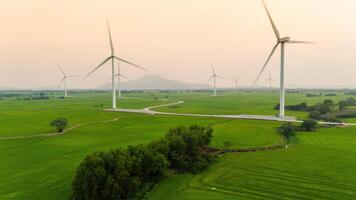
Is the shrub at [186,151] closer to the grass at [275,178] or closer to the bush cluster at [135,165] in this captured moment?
A: the bush cluster at [135,165]

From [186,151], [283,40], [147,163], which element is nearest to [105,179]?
[147,163]

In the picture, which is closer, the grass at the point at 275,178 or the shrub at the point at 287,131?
the grass at the point at 275,178

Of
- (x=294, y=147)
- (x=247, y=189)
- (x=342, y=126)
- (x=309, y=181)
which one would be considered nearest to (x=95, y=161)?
(x=247, y=189)

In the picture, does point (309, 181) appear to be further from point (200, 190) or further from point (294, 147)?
point (294, 147)

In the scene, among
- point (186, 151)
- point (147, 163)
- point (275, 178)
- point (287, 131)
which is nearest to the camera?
point (147, 163)

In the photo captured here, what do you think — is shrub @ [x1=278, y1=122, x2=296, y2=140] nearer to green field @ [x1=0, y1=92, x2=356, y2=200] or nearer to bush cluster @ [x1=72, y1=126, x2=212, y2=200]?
green field @ [x1=0, y1=92, x2=356, y2=200]

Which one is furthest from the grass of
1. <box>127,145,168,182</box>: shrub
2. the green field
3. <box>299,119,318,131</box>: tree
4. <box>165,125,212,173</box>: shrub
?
<box>299,119,318,131</box>: tree

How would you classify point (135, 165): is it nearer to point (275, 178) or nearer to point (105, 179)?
point (105, 179)

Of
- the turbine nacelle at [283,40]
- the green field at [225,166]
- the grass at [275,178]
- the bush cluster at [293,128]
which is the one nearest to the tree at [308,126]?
the bush cluster at [293,128]
